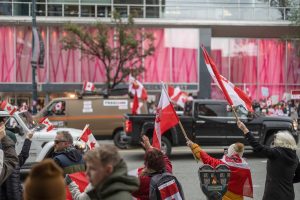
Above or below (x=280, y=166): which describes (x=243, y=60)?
above

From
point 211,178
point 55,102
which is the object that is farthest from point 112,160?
point 55,102

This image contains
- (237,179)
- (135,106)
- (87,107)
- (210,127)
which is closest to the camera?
(237,179)

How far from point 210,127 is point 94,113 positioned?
5364mm

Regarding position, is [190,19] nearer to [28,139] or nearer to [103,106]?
A: [103,106]

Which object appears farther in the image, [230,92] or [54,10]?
[54,10]

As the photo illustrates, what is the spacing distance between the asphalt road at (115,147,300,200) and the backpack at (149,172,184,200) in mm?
5049

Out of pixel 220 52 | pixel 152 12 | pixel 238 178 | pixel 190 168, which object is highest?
pixel 152 12

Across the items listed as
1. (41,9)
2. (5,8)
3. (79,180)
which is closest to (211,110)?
(79,180)

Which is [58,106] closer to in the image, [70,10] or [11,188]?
[11,188]

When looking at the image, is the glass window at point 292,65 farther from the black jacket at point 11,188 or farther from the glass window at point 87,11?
the black jacket at point 11,188

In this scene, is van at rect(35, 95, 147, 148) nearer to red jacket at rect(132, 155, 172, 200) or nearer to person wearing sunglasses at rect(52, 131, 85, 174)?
person wearing sunglasses at rect(52, 131, 85, 174)

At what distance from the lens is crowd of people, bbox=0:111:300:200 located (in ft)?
10.2

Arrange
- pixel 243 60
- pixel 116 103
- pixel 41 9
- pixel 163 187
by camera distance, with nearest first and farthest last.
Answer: pixel 163 187 < pixel 116 103 < pixel 41 9 < pixel 243 60

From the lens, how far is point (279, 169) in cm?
572
